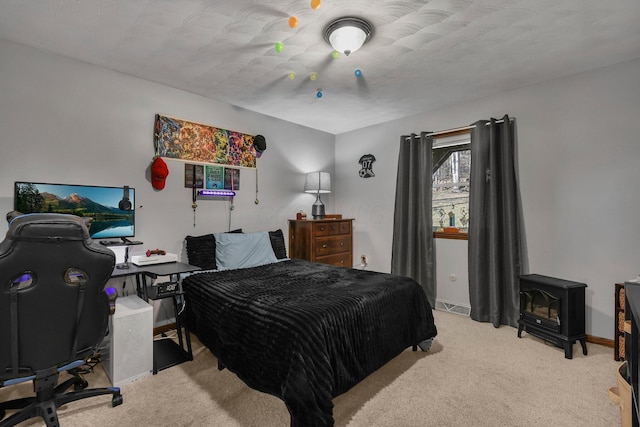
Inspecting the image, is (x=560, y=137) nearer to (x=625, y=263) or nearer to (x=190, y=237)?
(x=625, y=263)

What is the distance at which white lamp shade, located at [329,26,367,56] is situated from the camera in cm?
216

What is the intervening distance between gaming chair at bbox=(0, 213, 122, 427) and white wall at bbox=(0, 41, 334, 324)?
1.42 meters

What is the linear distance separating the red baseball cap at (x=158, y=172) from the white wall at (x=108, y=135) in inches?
2.8

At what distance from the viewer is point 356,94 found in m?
3.47

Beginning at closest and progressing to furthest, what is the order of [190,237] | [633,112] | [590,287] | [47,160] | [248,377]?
[248,377]
[47,160]
[633,112]
[590,287]
[190,237]

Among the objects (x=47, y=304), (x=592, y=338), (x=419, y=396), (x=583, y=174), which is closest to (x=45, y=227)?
(x=47, y=304)

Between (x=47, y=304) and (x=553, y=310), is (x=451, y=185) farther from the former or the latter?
(x=47, y=304)

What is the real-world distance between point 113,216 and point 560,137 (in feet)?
14.9

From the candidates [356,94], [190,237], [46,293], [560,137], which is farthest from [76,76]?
[560,137]

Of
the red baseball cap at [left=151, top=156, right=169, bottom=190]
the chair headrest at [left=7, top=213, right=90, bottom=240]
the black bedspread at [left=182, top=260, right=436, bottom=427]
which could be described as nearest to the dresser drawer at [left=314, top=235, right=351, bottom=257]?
the black bedspread at [left=182, top=260, right=436, bottom=427]

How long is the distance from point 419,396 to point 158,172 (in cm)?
304

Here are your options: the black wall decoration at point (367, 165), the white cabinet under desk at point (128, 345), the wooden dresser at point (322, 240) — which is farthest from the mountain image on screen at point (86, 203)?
the black wall decoration at point (367, 165)

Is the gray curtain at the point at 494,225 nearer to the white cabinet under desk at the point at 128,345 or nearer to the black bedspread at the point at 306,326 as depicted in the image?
the black bedspread at the point at 306,326

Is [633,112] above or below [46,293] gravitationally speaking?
above
